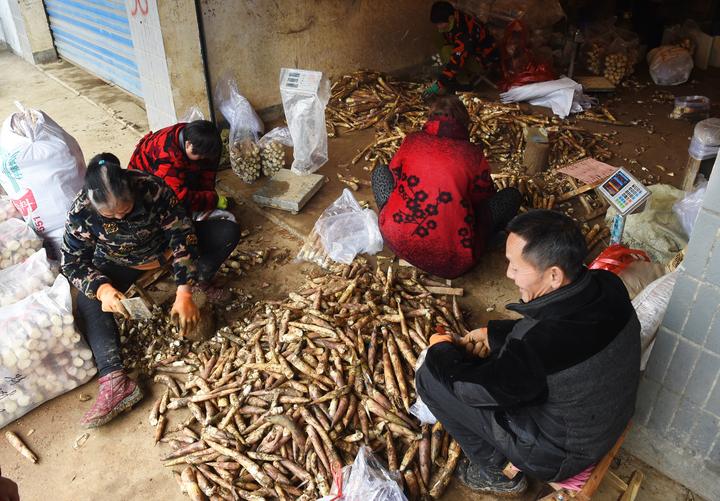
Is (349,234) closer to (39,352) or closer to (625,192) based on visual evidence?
(625,192)

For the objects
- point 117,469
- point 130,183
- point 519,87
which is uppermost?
point 130,183

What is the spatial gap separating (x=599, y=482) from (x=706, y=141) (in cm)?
316

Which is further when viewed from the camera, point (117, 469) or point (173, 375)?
point (173, 375)

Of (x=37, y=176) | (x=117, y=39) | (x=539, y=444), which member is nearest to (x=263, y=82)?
(x=117, y=39)

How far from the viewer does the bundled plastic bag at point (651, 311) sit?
255 centimetres

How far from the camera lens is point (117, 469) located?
2.74m

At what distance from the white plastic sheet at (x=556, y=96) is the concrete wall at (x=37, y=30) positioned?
736 centimetres

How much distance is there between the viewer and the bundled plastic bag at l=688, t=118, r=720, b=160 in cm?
415

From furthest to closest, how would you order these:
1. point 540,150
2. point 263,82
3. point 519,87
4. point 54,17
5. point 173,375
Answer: point 54,17 < point 519,87 < point 263,82 < point 540,150 < point 173,375

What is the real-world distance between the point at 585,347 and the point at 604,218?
3.02m

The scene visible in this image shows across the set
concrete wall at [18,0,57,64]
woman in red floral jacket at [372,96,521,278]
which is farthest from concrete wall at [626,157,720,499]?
concrete wall at [18,0,57,64]

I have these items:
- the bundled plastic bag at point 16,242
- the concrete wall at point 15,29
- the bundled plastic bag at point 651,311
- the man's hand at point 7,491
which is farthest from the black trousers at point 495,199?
the concrete wall at point 15,29

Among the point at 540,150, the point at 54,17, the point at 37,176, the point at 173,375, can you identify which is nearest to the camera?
the point at 173,375

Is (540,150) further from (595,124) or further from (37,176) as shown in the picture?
(37,176)
